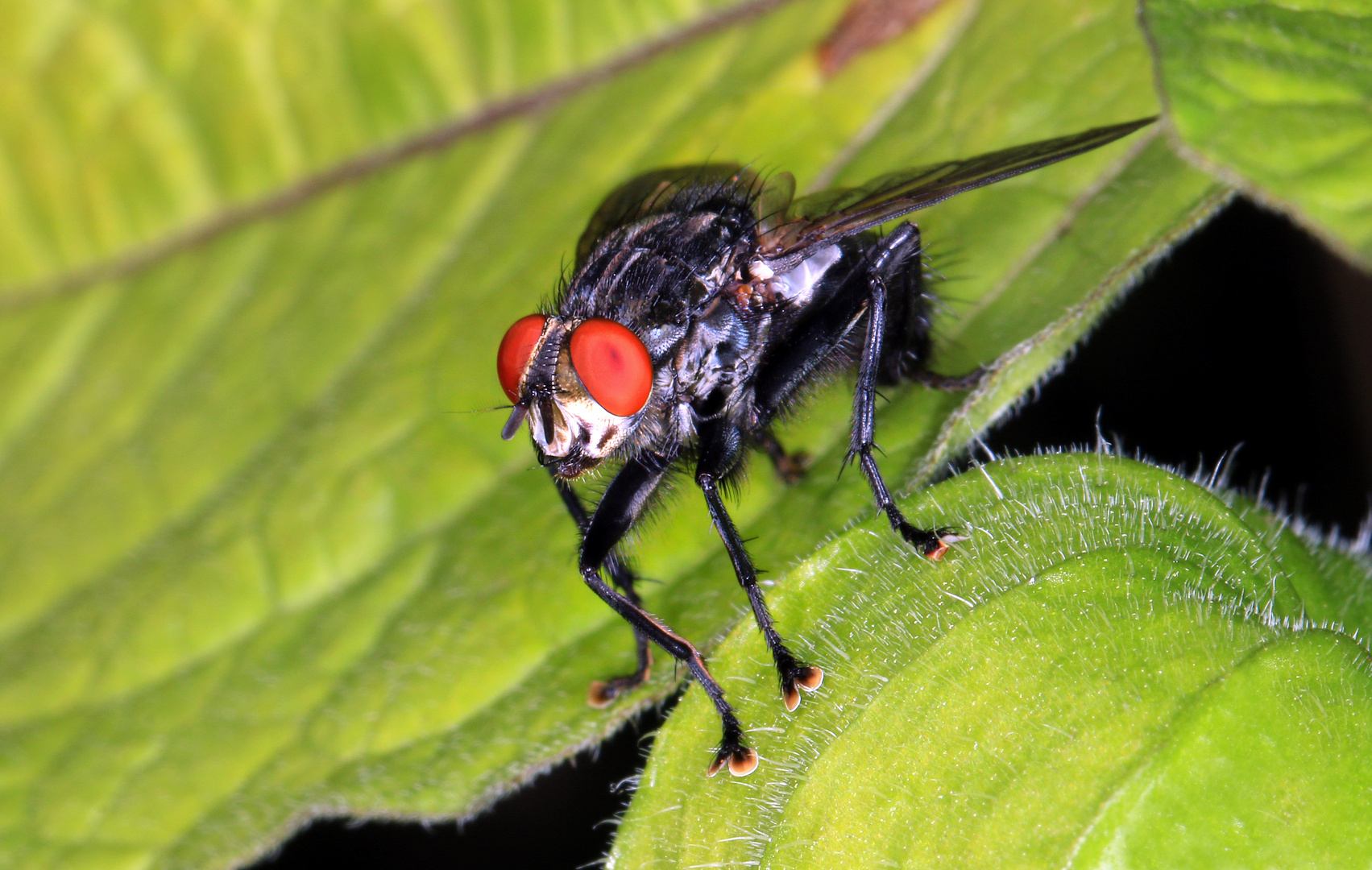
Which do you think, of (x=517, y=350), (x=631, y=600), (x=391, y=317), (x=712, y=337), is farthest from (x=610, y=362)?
(x=391, y=317)

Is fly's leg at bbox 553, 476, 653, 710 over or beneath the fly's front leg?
beneath

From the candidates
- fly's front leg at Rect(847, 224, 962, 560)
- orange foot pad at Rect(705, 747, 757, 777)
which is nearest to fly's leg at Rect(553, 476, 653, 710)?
orange foot pad at Rect(705, 747, 757, 777)

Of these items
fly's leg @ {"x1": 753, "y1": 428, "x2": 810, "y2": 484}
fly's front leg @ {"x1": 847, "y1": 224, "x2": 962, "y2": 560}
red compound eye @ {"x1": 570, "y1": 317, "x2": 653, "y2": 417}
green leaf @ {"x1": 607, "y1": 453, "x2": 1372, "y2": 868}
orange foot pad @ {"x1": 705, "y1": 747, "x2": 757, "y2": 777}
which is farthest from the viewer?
fly's leg @ {"x1": 753, "y1": 428, "x2": 810, "y2": 484}

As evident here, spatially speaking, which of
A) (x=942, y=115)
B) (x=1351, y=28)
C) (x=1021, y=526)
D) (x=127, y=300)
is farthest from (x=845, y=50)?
(x=127, y=300)

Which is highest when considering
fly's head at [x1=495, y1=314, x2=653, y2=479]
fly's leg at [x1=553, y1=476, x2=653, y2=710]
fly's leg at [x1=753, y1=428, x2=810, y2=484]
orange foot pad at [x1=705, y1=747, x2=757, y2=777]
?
fly's head at [x1=495, y1=314, x2=653, y2=479]

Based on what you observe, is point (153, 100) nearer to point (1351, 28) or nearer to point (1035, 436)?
point (1035, 436)

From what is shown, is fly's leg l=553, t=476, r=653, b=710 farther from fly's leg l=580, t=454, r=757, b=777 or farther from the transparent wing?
the transparent wing

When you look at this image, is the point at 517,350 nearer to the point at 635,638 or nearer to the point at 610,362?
the point at 610,362
